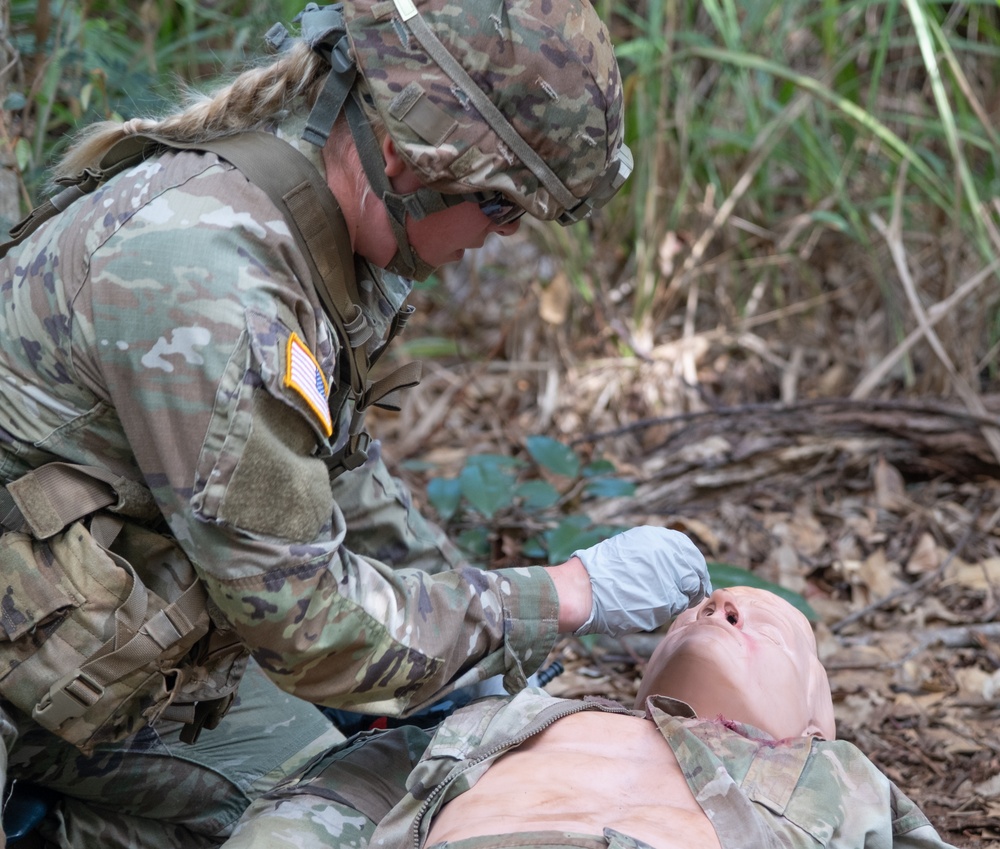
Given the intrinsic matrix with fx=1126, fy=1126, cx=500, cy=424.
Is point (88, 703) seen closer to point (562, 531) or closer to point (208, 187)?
point (208, 187)

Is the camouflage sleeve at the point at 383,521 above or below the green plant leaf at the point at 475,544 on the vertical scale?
above

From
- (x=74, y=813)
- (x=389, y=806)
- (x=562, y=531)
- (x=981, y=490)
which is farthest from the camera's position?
(x=981, y=490)

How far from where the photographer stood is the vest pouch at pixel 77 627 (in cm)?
188

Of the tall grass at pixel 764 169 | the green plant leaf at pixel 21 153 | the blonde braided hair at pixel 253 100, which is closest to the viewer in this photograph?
the blonde braided hair at pixel 253 100

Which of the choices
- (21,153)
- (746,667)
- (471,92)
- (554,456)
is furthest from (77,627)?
(554,456)

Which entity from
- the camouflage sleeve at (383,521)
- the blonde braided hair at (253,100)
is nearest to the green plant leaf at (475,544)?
the camouflage sleeve at (383,521)

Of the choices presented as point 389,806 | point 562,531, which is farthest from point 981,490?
point 389,806

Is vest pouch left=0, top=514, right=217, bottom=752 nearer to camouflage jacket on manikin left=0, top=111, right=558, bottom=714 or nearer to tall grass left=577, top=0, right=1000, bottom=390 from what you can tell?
camouflage jacket on manikin left=0, top=111, right=558, bottom=714

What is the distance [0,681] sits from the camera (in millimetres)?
1908

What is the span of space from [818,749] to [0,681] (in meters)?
1.42

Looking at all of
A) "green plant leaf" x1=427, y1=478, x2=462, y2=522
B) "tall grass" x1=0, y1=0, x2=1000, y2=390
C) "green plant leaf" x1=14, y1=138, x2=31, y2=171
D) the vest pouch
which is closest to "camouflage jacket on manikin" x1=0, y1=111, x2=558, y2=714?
the vest pouch

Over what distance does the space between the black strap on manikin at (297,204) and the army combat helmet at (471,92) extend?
86 millimetres

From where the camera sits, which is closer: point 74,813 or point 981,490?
point 74,813

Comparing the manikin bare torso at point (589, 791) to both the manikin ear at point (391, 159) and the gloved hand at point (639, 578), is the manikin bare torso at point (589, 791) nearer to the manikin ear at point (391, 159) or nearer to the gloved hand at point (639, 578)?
the gloved hand at point (639, 578)
